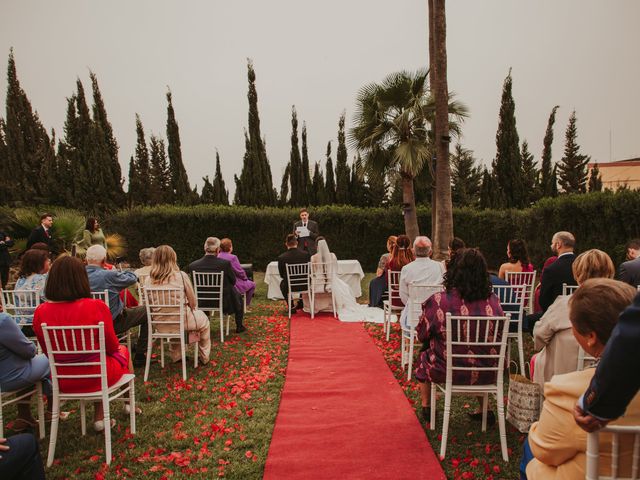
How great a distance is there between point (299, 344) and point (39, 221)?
8.69 meters

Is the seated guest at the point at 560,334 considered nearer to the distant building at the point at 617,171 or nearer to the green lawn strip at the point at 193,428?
the green lawn strip at the point at 193,428

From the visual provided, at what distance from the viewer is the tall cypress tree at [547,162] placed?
2689 cm

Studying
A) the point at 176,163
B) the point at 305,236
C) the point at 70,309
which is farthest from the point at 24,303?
the point at 176,163

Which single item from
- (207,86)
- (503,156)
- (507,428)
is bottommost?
(507,428)

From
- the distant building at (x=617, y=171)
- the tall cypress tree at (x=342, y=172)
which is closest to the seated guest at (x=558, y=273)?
the tall cypress tree at (x=342, y=172)

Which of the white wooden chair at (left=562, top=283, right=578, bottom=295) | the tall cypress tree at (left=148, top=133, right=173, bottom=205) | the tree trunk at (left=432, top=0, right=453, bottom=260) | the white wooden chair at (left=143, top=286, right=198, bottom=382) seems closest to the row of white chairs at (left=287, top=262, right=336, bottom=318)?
the tree trunk at (left=432, top=0, right=453, bottom=260)

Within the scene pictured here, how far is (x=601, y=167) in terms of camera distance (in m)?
39.9

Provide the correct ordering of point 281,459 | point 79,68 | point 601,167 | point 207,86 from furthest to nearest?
point 601,167
point 207,86
point 79,68
point 281,459

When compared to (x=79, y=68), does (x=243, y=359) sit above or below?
below

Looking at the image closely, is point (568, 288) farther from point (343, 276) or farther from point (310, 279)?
point (343, 276)

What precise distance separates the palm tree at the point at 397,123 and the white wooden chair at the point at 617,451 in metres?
11.6

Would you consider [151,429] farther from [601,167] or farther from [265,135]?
[601,167]

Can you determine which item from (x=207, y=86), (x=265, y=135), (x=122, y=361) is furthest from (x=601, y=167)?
(x=122, y=361)

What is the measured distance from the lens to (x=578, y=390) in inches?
71.2
